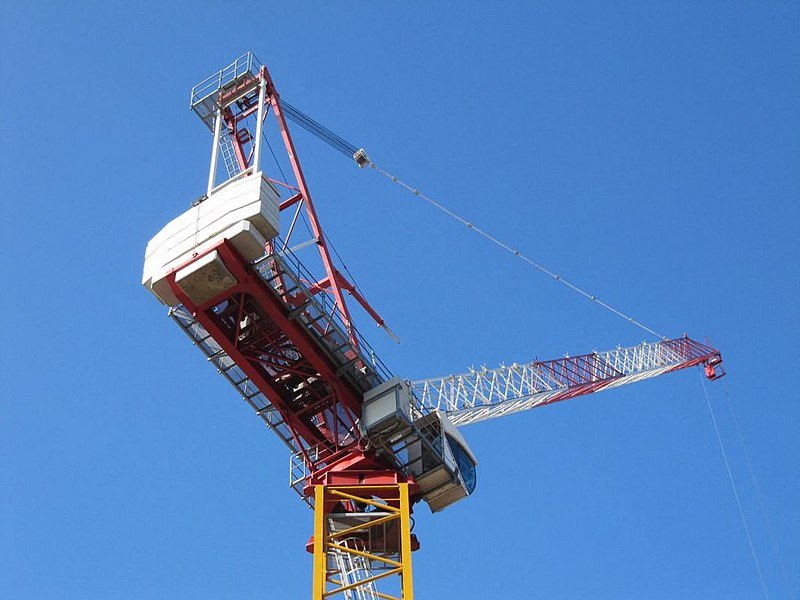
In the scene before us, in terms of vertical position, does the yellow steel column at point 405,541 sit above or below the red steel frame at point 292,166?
below

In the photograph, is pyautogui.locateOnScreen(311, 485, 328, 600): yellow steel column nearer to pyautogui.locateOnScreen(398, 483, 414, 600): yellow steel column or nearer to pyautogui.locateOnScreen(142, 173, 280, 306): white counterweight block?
pyautogui.locateOnScreen(398, 483, 414, 600): yellow steel column

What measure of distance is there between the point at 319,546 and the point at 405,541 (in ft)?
9.30

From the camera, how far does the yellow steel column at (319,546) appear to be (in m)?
38.8

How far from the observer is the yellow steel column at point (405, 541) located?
129 feet

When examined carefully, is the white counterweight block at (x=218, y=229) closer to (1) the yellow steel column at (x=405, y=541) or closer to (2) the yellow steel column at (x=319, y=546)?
(2) the yellow steel column at (x=319, y=546)

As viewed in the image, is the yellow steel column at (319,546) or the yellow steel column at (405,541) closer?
the yellow steel column at (319,546)

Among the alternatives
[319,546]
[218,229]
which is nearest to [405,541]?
[319,546]

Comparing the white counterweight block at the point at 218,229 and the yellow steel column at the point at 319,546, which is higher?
the white counterweight block at the point at 218,229

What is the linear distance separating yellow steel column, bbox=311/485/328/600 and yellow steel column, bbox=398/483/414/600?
251 cm

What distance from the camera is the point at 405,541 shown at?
4091 centimetres

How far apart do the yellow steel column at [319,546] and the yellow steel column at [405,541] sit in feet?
8.24

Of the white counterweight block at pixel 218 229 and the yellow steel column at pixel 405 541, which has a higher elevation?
the white counterweight block at pixel 218 229

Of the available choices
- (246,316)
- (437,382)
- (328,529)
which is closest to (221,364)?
(246,316)

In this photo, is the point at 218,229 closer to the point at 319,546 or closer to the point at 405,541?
the point at 319,546
